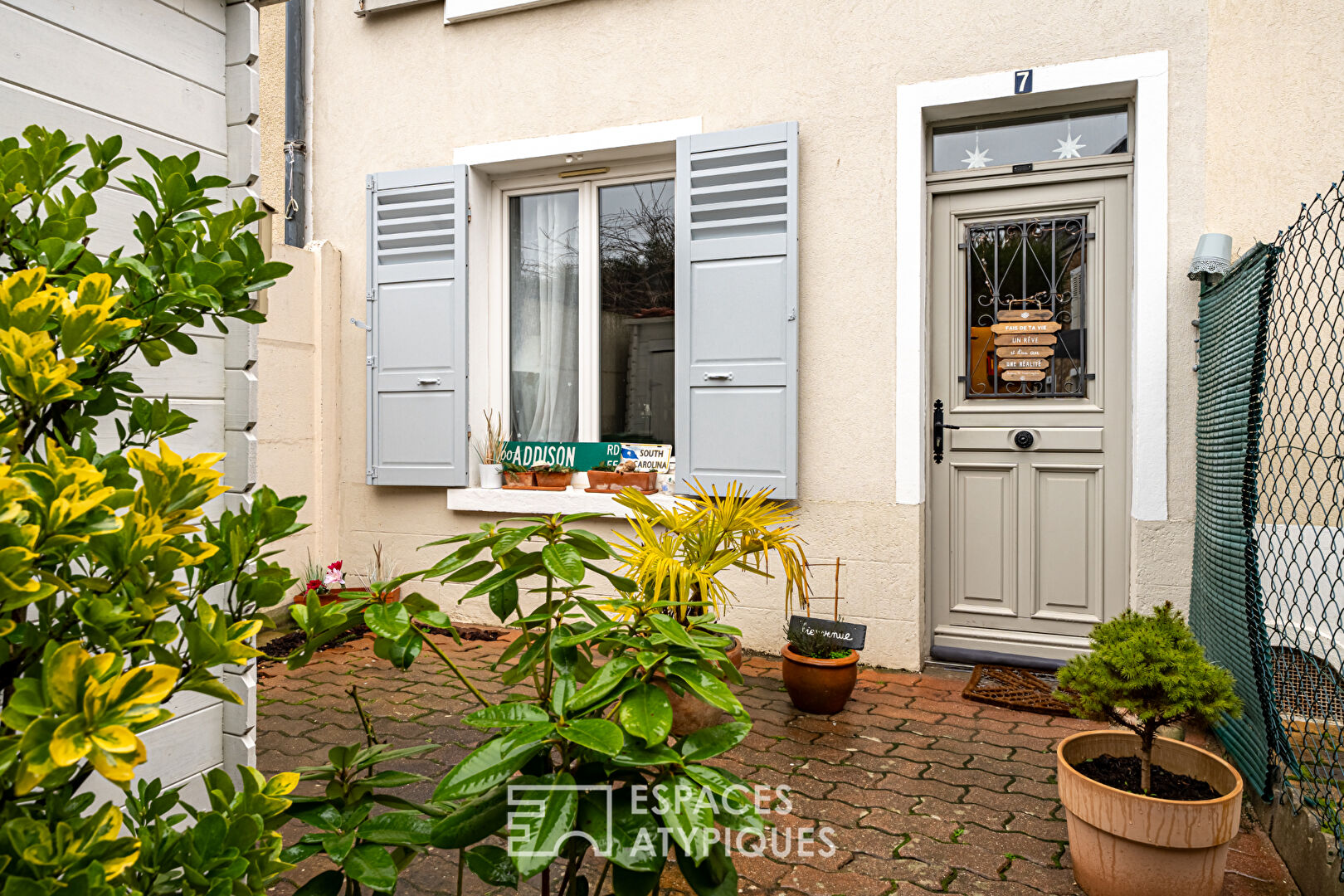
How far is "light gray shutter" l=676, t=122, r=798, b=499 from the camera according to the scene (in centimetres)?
425

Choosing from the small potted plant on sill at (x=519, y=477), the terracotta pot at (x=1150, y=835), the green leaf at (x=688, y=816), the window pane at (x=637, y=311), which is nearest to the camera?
the green leaf at (x=688, y=816)

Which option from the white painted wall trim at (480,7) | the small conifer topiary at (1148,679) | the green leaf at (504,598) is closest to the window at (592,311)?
the white painted wall trim at (480,7)

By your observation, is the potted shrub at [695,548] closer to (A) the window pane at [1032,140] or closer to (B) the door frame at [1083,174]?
(B) the door frame at [1083,174]

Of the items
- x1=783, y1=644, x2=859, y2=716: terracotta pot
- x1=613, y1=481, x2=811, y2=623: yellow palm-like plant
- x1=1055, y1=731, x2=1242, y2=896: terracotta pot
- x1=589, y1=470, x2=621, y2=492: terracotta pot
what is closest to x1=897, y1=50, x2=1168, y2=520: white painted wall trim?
x1=783, y1=644, x2=859, y2=716: terracotta pot

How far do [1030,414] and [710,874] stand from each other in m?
3.61

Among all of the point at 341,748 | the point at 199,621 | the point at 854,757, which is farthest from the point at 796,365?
the point at 199,621

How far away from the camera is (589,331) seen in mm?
5008

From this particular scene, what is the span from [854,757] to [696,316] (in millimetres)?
2293

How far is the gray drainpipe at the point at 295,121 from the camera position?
5309 millimetres

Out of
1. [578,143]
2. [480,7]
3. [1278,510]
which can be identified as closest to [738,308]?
[578,143]

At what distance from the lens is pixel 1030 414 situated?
415cm

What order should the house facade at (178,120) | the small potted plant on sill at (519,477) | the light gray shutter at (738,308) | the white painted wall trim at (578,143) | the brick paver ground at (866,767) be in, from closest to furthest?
the house facade at (178,120) → the brick paver ground at (866,767) → the light gray shutter at (738,308) → the white painted wall trim at (578,143) → the small potted plant on sill at (519,477)

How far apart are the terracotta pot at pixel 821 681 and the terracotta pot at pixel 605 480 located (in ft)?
4.97

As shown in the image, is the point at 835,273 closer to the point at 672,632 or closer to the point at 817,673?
the point at 817,673
